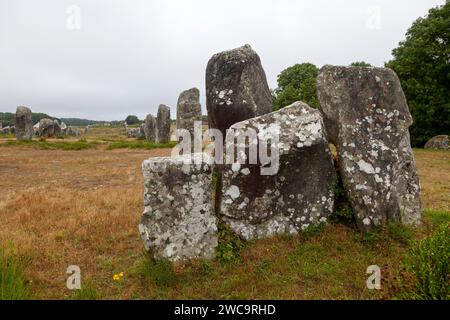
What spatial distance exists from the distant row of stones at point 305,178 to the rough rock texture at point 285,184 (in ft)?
0.06

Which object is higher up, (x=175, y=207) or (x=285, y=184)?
(x=285, y=184)

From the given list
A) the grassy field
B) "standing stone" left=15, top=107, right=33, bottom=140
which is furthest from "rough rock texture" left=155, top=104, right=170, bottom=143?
the grassy field

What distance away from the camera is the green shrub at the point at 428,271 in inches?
167

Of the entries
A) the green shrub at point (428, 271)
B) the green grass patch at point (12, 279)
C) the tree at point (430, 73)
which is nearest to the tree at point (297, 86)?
the tree at point (430, 73)

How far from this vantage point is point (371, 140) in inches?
279

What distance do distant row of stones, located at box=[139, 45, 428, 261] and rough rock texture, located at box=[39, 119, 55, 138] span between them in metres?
43.8

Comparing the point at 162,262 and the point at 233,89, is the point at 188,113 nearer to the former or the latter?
the point at 233,89

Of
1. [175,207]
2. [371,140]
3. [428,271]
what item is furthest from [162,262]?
[371,140]

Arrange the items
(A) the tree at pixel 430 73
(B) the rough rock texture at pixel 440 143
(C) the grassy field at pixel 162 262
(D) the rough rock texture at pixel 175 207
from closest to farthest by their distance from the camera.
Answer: (C) the grassy field at pixel 162 262 → (D) the rough rock texture at pixel 175 207 → (B) the rough rock texture at pixel 440 143 → (A) the tree at pixel 430 73

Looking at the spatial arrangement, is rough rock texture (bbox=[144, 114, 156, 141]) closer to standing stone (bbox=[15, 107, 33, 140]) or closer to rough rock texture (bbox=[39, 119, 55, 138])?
standing stone (bbox=[15, 107, 33, 140])

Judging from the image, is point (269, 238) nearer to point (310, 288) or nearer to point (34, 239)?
point (310, 288)

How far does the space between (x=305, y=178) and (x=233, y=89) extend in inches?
138

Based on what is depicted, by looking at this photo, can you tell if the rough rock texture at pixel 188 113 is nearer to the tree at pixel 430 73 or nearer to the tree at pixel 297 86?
the tree at pixel 297 86
